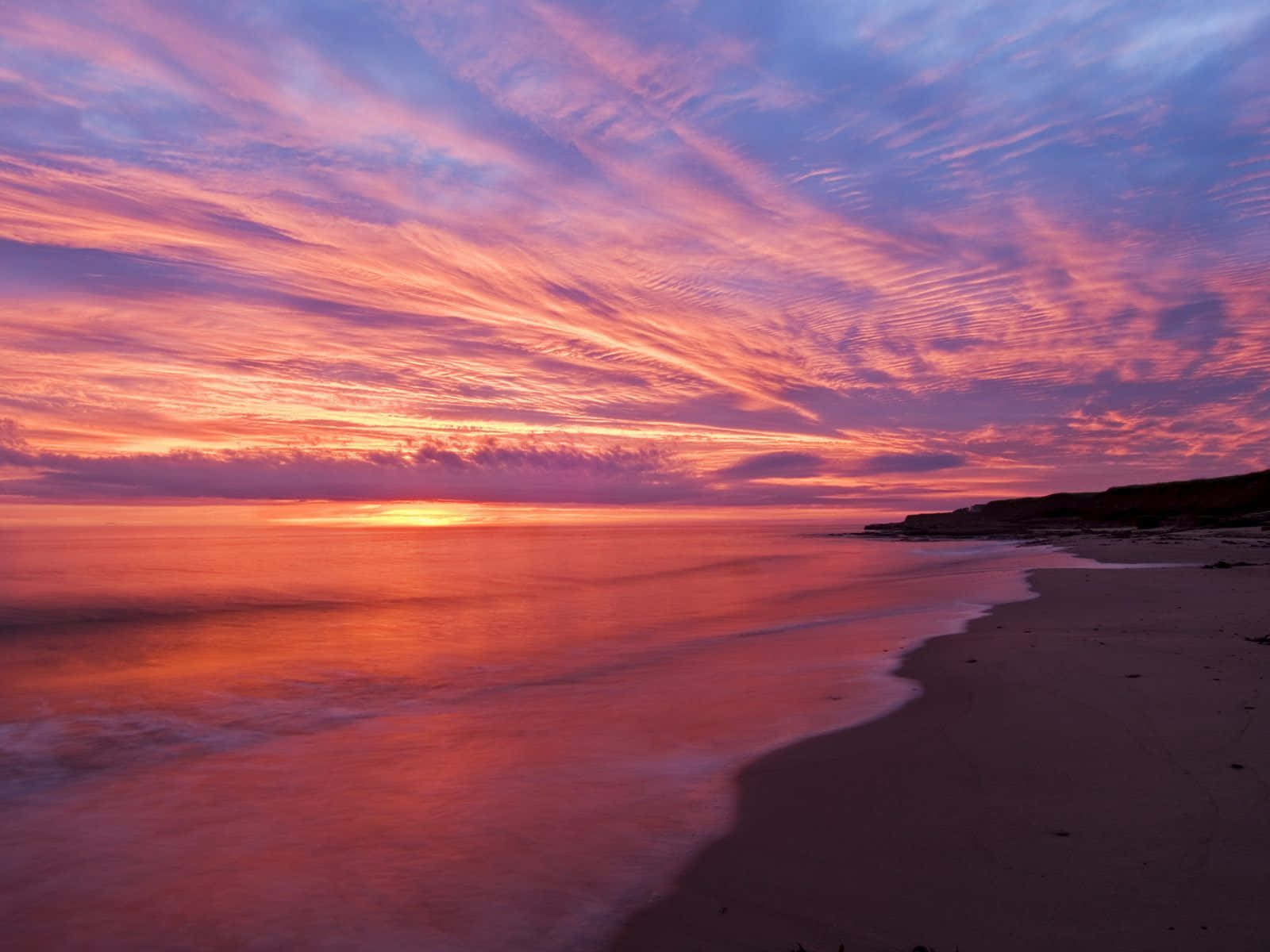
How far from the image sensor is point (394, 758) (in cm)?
934

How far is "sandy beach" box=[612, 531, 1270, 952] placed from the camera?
453cm

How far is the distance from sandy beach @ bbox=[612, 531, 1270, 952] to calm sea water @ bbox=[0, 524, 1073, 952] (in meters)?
0.56

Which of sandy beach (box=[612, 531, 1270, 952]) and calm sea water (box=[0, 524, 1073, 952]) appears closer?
sandy beach (box=[612, 531, 1270, 952])

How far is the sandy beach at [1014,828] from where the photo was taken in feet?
14.9

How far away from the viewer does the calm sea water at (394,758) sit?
17.9ft

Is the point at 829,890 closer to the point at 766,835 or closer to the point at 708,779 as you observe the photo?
the point at 766,835

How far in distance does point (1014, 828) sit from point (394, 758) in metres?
6.59

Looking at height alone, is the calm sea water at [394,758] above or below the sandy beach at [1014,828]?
below

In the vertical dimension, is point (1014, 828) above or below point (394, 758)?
above

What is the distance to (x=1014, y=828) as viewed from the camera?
582cm

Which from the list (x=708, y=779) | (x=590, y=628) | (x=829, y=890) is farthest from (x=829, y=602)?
(x=829, y=890)

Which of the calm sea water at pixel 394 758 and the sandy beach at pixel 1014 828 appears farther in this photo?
the calm sea water at pixel 394 758

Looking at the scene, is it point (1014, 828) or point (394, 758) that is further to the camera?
point (394, 758)

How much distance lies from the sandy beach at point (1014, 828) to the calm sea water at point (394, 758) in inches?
22.2
